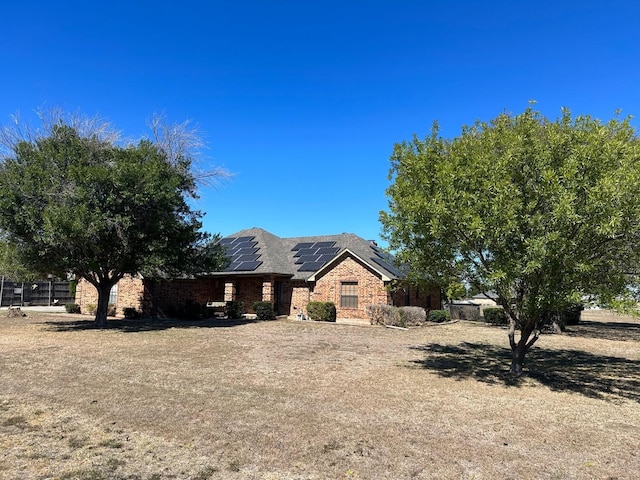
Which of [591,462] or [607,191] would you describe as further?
[607,191]

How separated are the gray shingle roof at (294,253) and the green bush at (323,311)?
2192 millimetres

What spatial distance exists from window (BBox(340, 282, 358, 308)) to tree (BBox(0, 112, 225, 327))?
9590mm

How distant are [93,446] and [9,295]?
3455cm

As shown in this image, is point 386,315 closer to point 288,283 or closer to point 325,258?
point 325,258

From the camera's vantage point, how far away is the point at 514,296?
966cm

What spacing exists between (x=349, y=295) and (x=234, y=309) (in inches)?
271

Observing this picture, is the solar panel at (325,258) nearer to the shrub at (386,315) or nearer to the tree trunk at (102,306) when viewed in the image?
the shrub at (386,315)

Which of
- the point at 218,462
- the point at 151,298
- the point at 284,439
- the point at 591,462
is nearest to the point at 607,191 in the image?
the point at 591,462

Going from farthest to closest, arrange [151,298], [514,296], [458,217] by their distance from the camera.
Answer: [151,298]
[514,296]
[458,217]

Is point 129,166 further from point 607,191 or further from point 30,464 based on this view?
point 607,191

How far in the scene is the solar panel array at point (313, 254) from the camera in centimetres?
2672

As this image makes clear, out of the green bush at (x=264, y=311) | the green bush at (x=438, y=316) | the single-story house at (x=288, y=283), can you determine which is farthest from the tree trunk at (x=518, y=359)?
the green bush at (x=264, y=311)

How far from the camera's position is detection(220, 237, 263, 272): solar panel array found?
86.6 feet

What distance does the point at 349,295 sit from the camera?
25094mm
